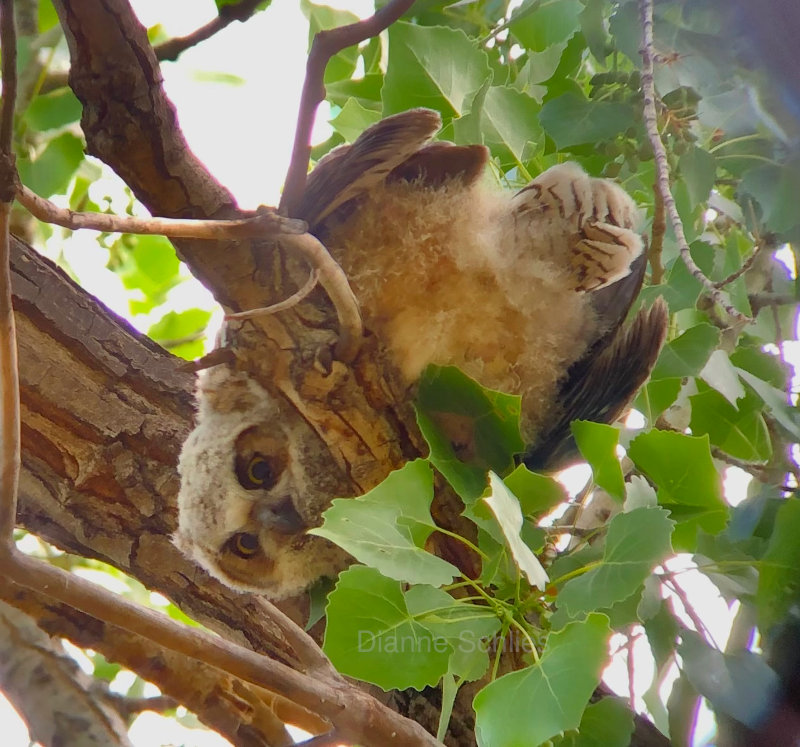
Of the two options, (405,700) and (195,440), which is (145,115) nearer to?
(195,440)

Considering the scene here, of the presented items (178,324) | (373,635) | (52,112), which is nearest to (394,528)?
(373,635)

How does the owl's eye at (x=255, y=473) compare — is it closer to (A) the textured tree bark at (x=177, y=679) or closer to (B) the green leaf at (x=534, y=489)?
(A) the textured tree bark at (x=177, y=679)

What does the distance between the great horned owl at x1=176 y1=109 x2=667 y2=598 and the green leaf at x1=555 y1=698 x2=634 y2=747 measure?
39cm

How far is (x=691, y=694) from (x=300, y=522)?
59 cm

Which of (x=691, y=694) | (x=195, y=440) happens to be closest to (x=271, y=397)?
(x=195, y=440)

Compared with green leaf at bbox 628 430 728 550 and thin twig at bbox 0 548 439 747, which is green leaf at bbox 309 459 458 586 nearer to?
thin twig at bbox 0 548 439 747

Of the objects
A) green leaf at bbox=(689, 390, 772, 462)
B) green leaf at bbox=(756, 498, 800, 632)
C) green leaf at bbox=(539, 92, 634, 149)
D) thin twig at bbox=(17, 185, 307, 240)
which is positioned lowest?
green leaf at bbox=(756, 498, 800, 632)

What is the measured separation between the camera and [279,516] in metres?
1.29

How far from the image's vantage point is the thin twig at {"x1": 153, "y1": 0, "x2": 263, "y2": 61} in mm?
987

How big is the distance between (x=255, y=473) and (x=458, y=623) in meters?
0.53

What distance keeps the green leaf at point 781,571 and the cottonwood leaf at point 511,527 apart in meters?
0.27

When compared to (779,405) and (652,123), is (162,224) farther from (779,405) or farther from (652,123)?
(779,405)

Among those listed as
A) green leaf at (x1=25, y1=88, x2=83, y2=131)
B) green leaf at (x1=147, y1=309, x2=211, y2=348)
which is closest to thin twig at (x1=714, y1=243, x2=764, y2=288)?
green leaf at (x1=25, y1=88, x2=83, y2=131)

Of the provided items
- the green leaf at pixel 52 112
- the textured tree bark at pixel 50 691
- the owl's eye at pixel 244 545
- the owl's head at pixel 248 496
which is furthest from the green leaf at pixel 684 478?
the green leaf at pixel 52 112
